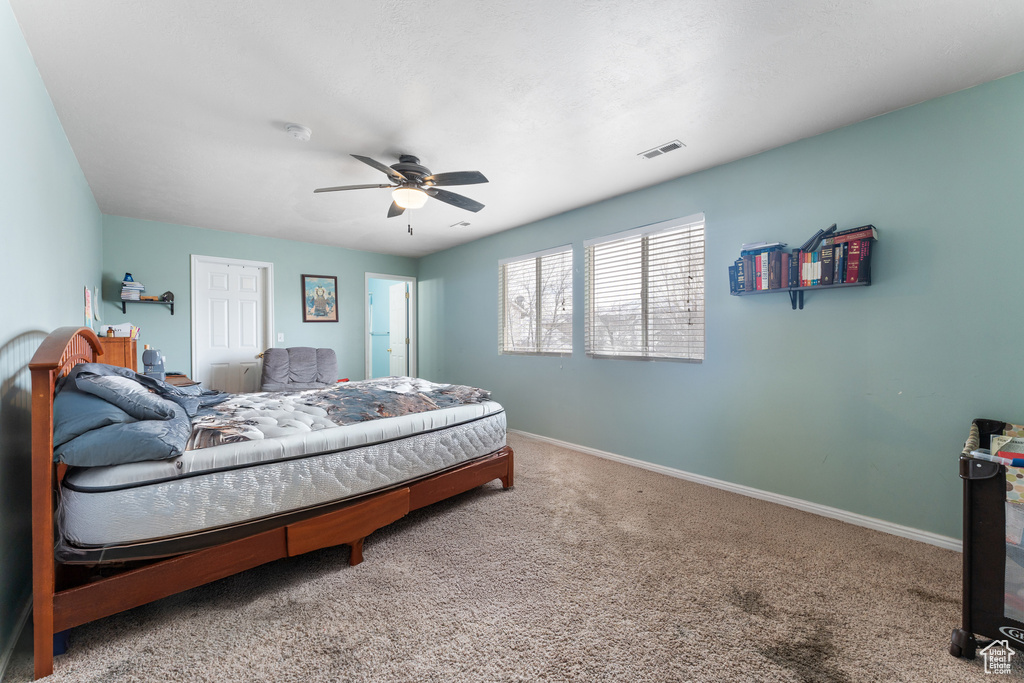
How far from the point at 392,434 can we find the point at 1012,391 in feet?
10.9

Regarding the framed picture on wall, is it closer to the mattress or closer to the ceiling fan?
the ceiling fan

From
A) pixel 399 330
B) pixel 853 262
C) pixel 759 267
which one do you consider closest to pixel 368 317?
pixel 399 330

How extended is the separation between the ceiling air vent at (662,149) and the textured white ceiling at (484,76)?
0.23ft

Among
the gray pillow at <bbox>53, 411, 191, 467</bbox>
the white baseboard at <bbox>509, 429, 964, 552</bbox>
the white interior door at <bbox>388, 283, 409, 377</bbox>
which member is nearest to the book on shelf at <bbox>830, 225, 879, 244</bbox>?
the white baseboard at <bbox>509, 429, 964, 552</bbox>

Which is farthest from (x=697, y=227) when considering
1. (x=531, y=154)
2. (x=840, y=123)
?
(x=531, y=154)

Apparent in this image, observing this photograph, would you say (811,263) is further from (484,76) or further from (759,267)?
(484,76)

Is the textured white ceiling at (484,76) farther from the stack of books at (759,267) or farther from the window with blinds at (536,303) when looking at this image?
the window with blinds at (536,303)

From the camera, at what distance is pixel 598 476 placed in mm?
3439

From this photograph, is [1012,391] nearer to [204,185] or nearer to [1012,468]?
[1012,468]

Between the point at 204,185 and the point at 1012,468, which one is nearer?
the point at 1012,468

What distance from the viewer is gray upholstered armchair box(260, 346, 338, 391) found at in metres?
4.88

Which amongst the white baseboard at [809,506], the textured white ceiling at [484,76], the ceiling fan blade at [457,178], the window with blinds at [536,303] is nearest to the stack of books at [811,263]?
the textured white ceiling at [484,76]

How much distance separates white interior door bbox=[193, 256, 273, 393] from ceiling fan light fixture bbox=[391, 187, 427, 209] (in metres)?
3.31

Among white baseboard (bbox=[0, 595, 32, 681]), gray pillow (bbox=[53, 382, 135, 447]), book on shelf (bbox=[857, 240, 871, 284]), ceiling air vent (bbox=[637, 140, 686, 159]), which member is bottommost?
white baseboard (bbox=[0, 595, 32, 681])
